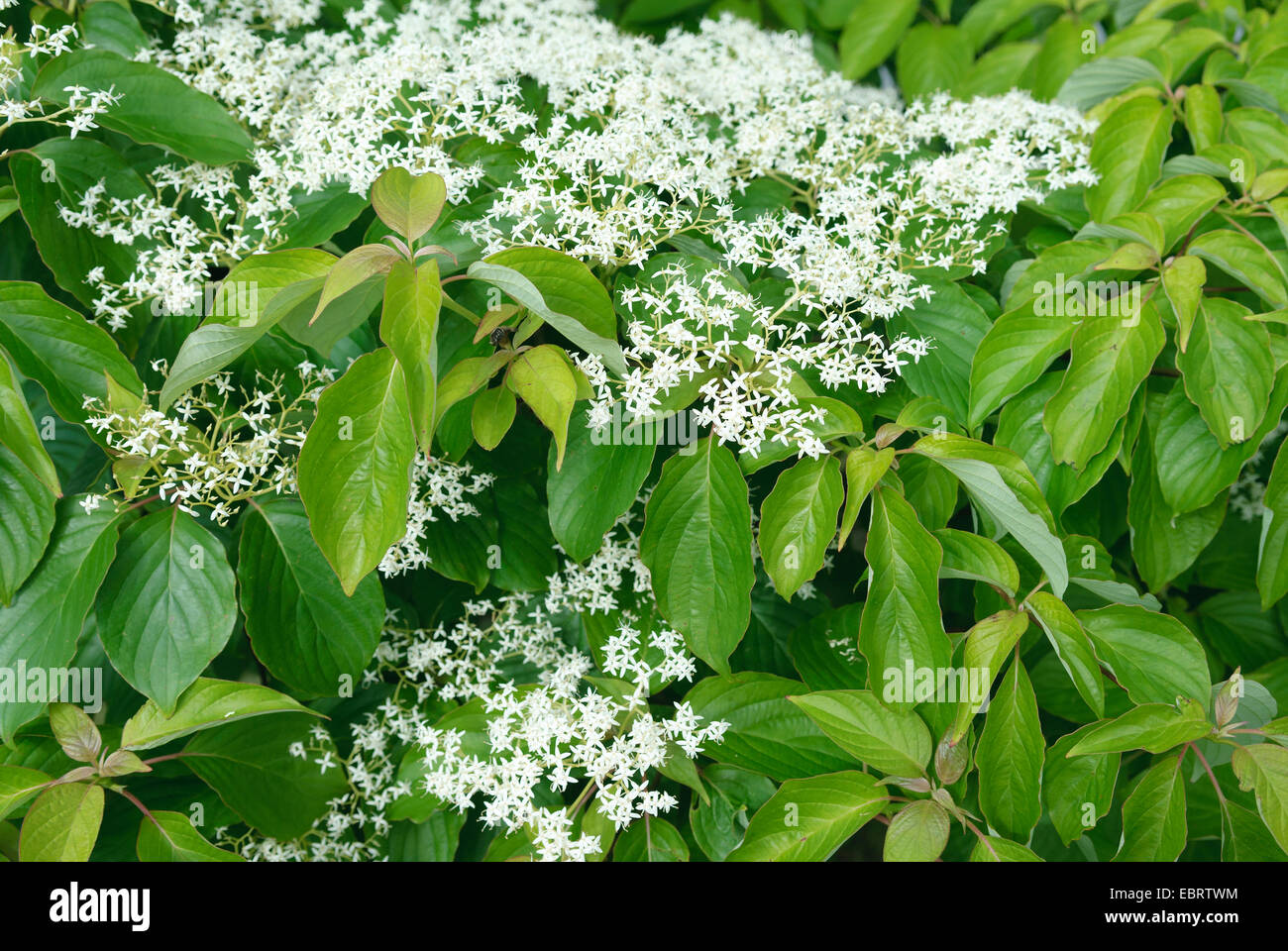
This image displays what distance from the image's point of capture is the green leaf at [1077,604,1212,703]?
70cm

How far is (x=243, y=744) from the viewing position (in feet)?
2.59

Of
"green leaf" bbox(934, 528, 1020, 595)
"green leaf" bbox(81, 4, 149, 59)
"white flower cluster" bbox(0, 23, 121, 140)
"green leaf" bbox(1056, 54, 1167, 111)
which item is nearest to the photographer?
"green leaf" bbox(934, 528, 1020, 595)

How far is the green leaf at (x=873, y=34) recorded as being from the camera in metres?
1.46

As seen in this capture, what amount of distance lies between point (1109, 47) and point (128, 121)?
3.95ft

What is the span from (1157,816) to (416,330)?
25.7 inches

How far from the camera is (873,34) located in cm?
148

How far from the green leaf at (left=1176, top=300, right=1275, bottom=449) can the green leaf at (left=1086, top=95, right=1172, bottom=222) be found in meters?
0.20

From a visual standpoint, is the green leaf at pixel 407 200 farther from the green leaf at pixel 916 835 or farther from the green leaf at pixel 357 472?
the green leaf at pixel 916 835

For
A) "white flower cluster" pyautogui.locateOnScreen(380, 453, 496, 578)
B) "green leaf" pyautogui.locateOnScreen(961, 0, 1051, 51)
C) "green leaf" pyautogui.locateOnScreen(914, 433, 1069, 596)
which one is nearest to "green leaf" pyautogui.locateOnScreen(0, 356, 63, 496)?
"white flower cluster" pyautogui.locateOnScreen(380, 453, 496, 578)

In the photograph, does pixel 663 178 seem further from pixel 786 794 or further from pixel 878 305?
pixel 786 794

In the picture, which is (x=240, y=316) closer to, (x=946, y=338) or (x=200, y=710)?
(x=200, y=710)

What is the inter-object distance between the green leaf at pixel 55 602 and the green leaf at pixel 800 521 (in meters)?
0.51

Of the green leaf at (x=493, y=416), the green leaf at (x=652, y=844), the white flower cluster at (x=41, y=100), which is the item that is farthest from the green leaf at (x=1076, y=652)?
the white flower cluster at (x=41, y=100)

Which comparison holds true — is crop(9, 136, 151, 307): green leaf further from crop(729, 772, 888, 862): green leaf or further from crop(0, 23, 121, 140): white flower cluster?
crop(729, 772, 888, 862): green leaf
